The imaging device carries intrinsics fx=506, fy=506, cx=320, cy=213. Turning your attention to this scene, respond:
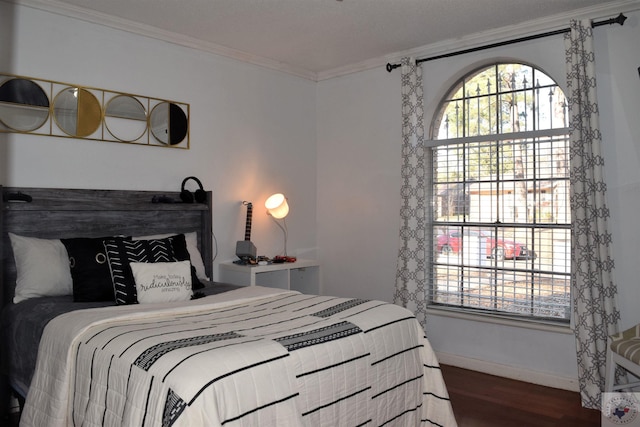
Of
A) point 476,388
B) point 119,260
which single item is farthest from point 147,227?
point 476,388

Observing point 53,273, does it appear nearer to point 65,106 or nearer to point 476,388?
point 65,106

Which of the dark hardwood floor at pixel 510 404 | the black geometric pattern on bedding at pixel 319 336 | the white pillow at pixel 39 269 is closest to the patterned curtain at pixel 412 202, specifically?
the dark hardwood floor at pixel 510 404

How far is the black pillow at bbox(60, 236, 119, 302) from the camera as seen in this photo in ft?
9.22

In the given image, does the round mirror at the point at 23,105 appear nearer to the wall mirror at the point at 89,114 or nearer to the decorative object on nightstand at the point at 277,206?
the wall mirror at the point at 89,114

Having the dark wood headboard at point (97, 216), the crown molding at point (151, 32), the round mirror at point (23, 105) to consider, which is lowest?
the dark wood headboard at point (97, 216)

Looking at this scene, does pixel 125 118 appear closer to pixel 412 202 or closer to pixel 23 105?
pixel 23 105

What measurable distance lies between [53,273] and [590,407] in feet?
10.9

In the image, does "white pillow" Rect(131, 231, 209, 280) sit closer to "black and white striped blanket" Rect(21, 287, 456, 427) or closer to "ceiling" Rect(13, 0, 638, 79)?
"black and white striped blanket" Rect(21, 287, 456, 427)

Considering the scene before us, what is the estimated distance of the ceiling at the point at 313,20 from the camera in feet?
10.8

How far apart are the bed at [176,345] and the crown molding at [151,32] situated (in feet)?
3.80

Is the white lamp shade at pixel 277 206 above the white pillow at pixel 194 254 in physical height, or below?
above

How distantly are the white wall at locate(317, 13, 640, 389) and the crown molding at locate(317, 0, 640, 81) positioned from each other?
0.07 meters

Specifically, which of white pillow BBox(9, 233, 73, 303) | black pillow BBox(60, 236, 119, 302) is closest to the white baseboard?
black pillow BBox(60, 236, 119, 302)

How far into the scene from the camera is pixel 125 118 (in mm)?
3600
